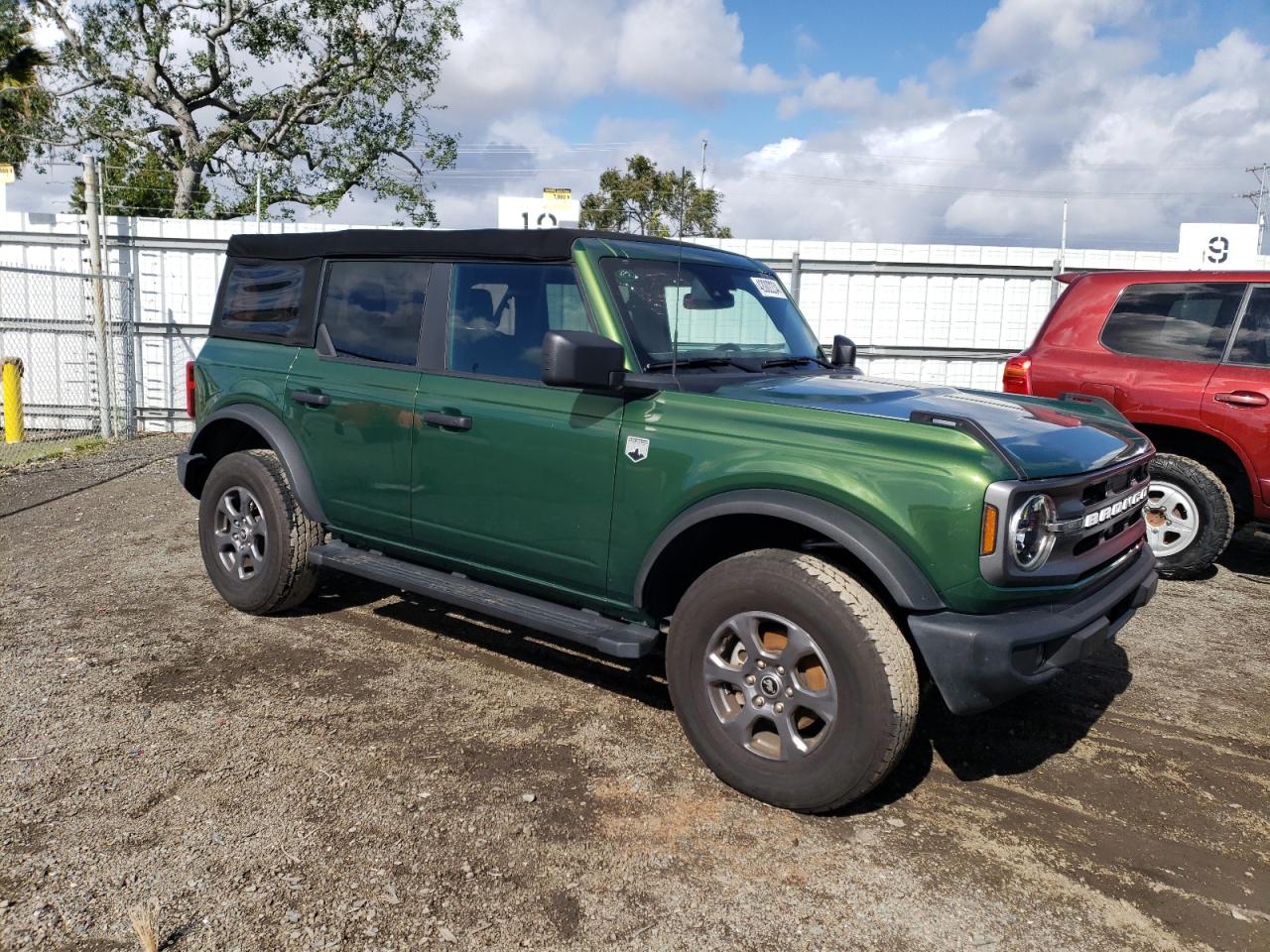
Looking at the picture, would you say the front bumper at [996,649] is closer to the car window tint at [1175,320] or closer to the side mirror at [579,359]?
the side mirror at [579,359]

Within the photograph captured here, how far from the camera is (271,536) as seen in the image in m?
4.89

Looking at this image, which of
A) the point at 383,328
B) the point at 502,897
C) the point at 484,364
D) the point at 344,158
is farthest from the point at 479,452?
the point at 344,158

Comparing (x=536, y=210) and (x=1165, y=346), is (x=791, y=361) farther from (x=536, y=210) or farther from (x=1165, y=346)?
(x=536, y=210)

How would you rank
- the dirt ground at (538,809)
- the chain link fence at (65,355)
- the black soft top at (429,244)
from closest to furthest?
1. the dirt ground at (538,809)
2. the black soft top at (429,244)
3. the chain link fence at (65,355)

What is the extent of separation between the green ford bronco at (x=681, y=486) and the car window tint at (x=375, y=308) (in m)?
0.01

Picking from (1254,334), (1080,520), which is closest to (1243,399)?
(1254,334)

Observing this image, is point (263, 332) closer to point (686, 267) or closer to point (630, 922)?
point (686, 267)

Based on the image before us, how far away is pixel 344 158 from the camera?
77.5 ft

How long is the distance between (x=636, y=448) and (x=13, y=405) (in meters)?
10.2

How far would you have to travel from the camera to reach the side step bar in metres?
3.60

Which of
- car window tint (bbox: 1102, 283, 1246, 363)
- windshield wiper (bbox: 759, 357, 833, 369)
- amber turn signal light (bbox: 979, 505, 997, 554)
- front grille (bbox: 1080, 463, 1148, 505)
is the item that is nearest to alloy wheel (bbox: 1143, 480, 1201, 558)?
car window tint (bbox: 1102, 283, 1246, 363)

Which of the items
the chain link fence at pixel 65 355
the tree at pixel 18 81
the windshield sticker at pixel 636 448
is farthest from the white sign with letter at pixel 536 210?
the tree at pixel 18 81

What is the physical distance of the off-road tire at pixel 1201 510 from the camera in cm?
611

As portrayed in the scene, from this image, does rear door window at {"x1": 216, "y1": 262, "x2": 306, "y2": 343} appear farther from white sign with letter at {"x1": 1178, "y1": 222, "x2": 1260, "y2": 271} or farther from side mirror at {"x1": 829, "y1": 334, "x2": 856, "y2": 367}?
white sign with letter at {"x1": 1178, "y1": 222, "x2": 1260, "y2": 271}
